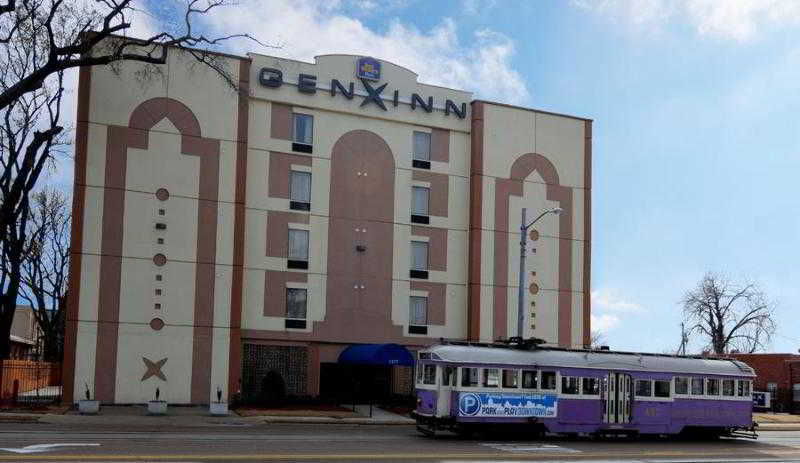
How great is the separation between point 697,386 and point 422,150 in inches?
746

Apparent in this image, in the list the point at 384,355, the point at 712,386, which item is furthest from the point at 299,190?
the point at 712,386

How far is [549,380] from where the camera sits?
30328mm

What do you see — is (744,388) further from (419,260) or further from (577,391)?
(419,260)

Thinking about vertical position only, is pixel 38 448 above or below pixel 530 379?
below

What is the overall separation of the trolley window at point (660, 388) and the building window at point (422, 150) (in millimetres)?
18059

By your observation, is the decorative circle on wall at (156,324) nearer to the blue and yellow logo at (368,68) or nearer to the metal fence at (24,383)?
the metal fence at (24,383)

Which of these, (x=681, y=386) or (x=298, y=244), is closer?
(x=681, y=386)

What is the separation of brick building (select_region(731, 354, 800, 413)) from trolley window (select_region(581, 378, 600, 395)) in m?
32.2

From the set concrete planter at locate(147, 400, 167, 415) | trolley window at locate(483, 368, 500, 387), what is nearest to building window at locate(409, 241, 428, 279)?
concrete planter at locate(147, 400, 167, 415)

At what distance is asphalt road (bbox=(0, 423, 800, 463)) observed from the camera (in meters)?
20.9

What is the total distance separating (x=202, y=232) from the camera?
40.8m

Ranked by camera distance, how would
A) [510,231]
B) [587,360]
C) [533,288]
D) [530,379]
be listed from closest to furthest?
[530,379]
[587,360]
[510,231]
[533,288]

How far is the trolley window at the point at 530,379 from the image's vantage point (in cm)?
2994

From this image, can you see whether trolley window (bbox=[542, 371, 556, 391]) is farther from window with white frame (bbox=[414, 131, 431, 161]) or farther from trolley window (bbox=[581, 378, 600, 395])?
window with white frame (bbox=[414, 131, 431, 161])
